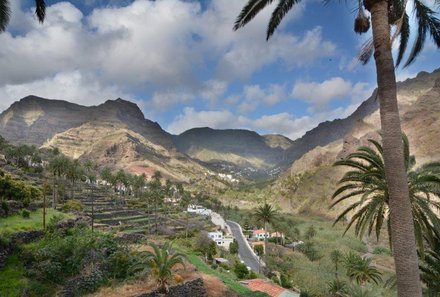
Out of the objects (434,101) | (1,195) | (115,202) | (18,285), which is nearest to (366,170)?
(18,285)

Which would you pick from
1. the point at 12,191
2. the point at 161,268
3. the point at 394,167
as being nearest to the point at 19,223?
the point at 12,191

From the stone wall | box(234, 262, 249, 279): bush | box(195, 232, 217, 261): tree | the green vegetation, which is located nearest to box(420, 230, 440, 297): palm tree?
the stone wall

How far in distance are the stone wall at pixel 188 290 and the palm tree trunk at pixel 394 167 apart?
604 inches

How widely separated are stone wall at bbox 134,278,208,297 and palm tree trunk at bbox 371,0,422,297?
1535 centimetres

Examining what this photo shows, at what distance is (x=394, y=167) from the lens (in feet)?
22.6

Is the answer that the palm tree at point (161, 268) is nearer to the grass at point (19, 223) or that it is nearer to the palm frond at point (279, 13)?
the grass at point (19, 223)

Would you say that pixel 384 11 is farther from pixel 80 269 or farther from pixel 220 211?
pixel 220 211

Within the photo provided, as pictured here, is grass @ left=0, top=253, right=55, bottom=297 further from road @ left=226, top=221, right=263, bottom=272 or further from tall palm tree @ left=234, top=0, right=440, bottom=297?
road @ left=226, top=221, right=263, bottom=272

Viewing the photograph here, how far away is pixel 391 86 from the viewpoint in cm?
705

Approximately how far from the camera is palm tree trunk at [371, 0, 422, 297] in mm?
6430

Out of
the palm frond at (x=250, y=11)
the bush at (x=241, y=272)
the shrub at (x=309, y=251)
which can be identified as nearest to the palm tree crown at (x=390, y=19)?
the palm frond at (x=250, y=11)

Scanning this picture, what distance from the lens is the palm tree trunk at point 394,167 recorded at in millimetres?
6430

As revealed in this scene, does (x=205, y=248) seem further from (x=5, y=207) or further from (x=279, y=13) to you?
(x=279, y=13)

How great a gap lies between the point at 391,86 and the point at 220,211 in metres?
136
